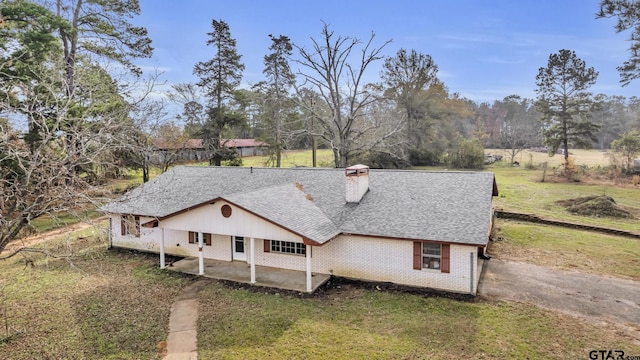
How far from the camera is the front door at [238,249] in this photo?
57.1ft

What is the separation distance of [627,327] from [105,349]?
15349mm

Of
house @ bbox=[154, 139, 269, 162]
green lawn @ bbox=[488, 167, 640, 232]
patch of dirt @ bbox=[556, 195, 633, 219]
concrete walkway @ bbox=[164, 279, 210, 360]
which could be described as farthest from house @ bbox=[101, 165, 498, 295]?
house @ bbox=[154, 139, 269, 162]

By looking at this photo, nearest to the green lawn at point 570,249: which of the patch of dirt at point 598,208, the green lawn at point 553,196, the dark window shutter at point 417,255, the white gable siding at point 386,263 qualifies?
the green lawn at point 553,196

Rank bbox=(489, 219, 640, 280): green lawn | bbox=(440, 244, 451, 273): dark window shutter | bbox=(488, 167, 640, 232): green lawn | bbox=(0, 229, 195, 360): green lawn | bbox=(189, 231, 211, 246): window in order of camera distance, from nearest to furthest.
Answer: bbox=(0, 229, 195, 360): green lawn < bbox=(440, 244, 451, 273): dark window shutter < bbox=(489, 219, 640, 280): green lawn < bbox=(189, 231, 211, 246): window < bbox=(488, 167, 640, 232): green lawn

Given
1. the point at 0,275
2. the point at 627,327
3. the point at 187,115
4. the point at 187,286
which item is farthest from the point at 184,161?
the point at 627,327

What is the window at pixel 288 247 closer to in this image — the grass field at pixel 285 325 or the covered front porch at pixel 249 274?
the covered front porch at pixel 249 274

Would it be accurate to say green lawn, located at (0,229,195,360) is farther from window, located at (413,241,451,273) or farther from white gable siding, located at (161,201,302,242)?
window, located at (413,241,451,273)

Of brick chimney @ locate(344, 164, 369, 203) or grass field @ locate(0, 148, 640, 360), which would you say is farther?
brick chimney @ locate(344, 164, 369, 203)

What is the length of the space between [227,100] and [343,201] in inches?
992

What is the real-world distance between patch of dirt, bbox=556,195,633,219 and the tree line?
42.7 feet

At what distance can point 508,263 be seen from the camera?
55.8 ft

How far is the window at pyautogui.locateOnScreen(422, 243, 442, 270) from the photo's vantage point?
1411 cm

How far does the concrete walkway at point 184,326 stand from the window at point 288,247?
3.33m

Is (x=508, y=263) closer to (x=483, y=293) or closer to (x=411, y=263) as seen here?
(x=483, y=293)
